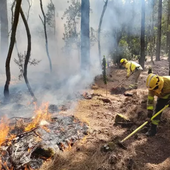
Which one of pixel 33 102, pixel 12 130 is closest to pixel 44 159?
pixel 12 130

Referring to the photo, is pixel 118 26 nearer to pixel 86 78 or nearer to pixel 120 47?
pixel 120 47

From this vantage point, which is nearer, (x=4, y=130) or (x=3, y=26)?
(x=4, y=130)

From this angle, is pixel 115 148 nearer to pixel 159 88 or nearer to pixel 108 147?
pixel 108 147

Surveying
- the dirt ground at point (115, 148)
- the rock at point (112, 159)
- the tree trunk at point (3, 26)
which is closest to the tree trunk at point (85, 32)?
the dirt ground at point (115, 148)

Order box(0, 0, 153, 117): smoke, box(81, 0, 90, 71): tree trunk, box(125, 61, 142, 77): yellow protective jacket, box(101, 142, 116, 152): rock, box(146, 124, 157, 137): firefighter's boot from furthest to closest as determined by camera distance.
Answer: box(81, 0, 90, 71): tree trunk → box(0, 0, 153, 117): smoke → box(125, 61, 142, 77): yellow protective jacket → box(146, 124, 157, 137): firefighter's boot → box(101, 142, 116, 152): rock

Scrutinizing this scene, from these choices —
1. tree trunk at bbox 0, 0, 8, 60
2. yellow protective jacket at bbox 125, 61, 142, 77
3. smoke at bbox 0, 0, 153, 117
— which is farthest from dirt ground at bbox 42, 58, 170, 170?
tree trunk at bbox 0, 0, 8, 60

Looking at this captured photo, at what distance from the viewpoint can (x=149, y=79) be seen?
13.4 ft

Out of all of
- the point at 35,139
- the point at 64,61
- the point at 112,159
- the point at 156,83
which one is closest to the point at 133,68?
the point at 156,83

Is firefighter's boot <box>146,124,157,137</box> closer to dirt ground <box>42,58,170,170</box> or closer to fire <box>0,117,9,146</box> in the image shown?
dirt ground <box>42,58,170,170</box>

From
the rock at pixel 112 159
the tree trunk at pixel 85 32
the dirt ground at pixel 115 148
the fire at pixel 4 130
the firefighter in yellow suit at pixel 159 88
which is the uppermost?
the tree trunk at pixel 85 32

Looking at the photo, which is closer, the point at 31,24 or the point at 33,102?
the point at 33,102

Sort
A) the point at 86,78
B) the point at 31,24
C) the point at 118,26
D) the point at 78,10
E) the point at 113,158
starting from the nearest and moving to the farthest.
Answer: the point at 113,158 → the point at 86,78 → the point at 118,26 → the point at 78,10 → the point at 31,24

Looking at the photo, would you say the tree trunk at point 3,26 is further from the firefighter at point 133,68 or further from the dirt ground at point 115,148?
the dirt ground at point 115,148

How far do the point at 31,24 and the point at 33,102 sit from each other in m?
29.9
